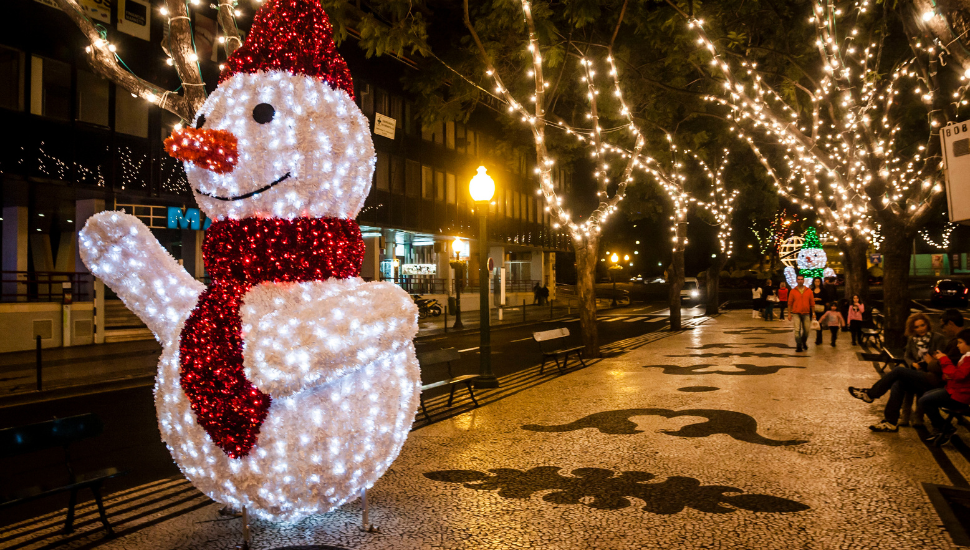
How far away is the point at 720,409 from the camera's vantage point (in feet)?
29.0

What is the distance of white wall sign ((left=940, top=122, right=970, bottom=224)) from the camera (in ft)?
15.0

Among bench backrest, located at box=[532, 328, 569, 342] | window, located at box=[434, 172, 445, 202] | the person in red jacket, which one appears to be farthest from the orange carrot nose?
window, located at box=[434, 172, 445, 202]

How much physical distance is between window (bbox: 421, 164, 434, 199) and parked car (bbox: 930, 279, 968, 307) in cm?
2709

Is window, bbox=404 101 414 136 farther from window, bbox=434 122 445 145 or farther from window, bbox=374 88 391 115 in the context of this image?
window, bbox=434 122 445 145

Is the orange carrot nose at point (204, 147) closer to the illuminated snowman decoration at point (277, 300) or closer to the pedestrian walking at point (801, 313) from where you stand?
the illuminated snowman decoration at point (277, 300)

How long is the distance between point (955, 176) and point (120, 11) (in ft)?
68.4

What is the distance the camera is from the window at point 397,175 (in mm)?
30219

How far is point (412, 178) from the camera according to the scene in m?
31.8

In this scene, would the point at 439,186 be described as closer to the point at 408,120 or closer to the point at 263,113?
the point at 408,120

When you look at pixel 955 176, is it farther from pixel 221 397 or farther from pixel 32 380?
pixel 32 380

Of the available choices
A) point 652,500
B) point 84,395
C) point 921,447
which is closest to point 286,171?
point 652,500

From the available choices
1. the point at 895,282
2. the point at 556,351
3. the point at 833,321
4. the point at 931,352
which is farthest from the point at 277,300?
the point at 833,321

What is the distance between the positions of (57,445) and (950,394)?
26.6ft

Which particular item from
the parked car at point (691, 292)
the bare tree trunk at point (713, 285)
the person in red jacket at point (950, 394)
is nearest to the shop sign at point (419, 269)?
the bare tree trunk at point (713, 285)
